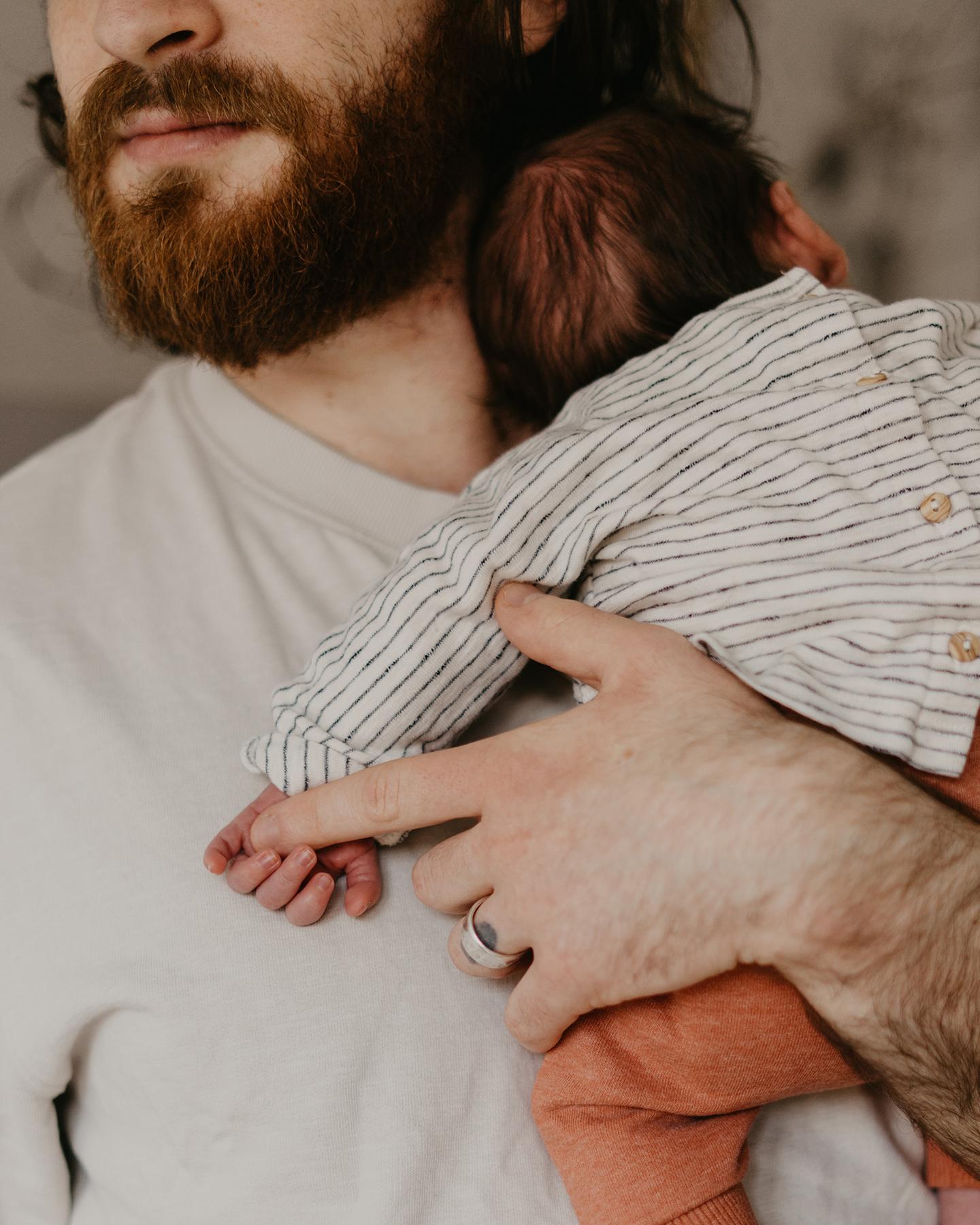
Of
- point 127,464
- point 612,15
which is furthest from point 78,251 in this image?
point 612,15

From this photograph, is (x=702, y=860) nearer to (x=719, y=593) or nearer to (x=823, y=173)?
(x=719, y=593)

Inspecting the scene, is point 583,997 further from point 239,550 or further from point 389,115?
point 389,115

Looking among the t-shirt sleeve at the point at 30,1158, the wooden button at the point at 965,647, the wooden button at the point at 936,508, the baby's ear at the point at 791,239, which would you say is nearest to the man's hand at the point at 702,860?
the wooden button at the point at 965,647

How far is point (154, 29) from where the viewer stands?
3.28 feet

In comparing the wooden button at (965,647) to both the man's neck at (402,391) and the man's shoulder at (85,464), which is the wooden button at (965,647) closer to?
the man's neck at (402,391)

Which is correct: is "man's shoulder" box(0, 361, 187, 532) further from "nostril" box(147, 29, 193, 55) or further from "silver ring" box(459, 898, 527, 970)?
"silver ring" box(459, 898, 527, 970)

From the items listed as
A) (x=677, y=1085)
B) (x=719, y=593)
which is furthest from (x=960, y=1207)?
Answer: (x=719, y=593)

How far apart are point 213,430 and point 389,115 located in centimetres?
44

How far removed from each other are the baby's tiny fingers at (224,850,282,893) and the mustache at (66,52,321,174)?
0.77 m

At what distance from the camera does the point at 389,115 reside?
1.15m

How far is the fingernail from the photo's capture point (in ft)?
2.84

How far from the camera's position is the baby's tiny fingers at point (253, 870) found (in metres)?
0.84

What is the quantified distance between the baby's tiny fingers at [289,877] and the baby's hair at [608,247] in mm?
639

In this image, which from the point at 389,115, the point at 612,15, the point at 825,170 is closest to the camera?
the point at 389,115
